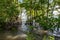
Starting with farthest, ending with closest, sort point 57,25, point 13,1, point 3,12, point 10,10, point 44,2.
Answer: point 13,1 → point 3,12 → point 10,10 → point 44,2 → point 57,25

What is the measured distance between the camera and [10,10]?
13.8 ft

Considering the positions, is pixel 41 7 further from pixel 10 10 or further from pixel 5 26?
pixel 5 26

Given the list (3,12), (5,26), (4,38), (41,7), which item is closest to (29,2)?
(41,7)

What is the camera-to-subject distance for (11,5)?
14.4 feet

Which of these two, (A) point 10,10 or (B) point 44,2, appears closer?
(B) point 44,2

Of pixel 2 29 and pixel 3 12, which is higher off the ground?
pixel 3 12

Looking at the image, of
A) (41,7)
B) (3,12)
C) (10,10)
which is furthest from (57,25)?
(3,12)

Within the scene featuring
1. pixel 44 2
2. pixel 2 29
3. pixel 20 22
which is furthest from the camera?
pixel 20 22

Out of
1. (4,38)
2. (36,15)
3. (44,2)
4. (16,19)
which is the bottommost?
(4,38)

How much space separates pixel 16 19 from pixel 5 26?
0.53 metres

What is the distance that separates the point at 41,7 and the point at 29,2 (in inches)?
12.5

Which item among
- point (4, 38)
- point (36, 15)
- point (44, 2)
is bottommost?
point (4, 38)

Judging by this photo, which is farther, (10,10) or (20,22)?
(20,22)

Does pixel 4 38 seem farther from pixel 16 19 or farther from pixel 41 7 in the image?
pixel 41 7
